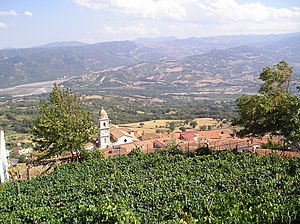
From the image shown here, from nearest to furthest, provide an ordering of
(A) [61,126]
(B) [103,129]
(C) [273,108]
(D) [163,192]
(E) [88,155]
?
(D) [163,192], (C) [273,108], (A) [61,126], (E) [88,155], (B) [103,129]

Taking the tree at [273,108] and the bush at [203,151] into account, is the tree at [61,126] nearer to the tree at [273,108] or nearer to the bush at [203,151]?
the bush at [203,151]

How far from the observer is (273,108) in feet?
81.7

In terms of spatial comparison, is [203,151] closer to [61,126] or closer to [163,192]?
[163,192]

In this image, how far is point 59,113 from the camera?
95.2 ft

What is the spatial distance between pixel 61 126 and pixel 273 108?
1660 centimetres

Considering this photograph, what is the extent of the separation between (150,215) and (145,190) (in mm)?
3466

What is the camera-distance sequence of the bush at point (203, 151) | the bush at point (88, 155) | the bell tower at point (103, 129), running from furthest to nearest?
the bell tower at point (103, 129) → the bush at point (88, 155) → the bush at point (203, 151)

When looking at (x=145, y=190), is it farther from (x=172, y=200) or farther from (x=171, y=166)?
(x=171, y=166)

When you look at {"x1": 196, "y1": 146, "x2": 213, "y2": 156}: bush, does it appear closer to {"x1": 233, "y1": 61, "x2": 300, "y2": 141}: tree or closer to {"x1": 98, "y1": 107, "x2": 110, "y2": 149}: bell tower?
{"x1": 233, "y1": 61, "x2": 300, "y2": 141}: tree

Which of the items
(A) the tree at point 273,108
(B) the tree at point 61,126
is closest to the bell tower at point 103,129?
(B) the tree at point 61,126

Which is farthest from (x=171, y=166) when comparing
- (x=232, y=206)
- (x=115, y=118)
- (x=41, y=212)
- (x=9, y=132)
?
(x=115, y=118)

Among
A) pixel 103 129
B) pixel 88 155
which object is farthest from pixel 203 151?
pixel 103 129

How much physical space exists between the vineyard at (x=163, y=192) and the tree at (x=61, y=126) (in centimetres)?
220

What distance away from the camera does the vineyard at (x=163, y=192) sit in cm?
1467
